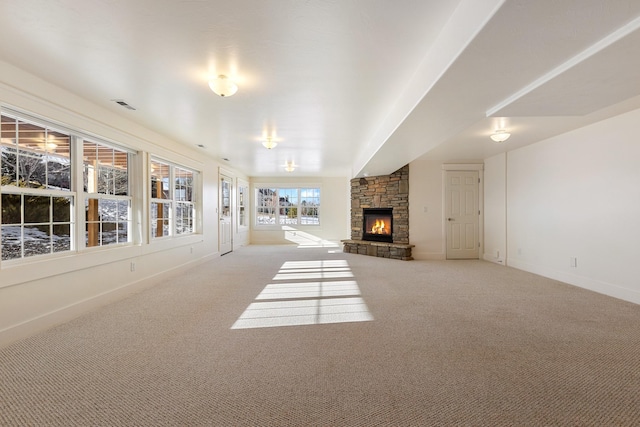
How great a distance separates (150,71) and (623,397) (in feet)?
13.9

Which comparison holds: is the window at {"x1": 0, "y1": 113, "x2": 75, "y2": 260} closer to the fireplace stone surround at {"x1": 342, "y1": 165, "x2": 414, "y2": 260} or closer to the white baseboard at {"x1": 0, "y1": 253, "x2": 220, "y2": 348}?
the white baseboard at {"x1": 0, "y1": 253, "x2": 220, "y2": 348}

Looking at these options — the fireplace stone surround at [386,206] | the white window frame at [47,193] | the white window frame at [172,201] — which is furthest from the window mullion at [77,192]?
the fireplace stone surround at [386,206]

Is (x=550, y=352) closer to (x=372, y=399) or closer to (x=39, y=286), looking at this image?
(x=372, y=399)

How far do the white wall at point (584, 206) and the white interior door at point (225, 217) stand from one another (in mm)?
6835

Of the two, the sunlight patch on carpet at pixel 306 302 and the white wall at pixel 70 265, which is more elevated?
the white wall at pixel 70 265

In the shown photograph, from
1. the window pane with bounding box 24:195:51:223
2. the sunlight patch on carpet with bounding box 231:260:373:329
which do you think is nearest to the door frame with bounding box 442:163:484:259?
the sunlight patch on carpet with bounding box 231:260:373:329

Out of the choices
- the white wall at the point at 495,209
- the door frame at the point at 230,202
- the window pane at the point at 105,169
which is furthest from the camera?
the door frame at the point at 230,202

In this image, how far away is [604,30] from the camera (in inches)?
64.7

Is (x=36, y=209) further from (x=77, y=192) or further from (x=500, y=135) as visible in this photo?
(x=500, y=135)

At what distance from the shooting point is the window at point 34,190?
2764 millimetres

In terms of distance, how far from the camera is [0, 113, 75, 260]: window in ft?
9.07

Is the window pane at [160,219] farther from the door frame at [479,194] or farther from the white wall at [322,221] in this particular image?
the door frame at [479,194]

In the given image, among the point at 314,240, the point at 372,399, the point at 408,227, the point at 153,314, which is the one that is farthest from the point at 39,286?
the point at 314,240

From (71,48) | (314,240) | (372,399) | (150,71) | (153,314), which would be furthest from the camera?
(314,240)
